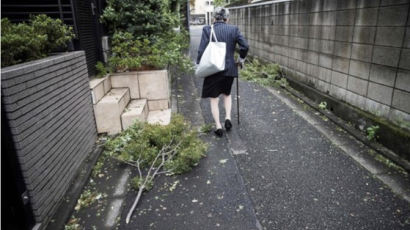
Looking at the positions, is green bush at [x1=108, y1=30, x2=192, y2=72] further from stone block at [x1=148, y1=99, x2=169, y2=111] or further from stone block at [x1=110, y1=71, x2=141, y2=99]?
stone block at [x1=148, y1=99, x2=169, y2=111]

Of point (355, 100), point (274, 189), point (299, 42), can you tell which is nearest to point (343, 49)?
point (355, 100)

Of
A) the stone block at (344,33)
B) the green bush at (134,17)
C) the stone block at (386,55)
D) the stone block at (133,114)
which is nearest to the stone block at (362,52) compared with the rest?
the stone block at (386,55)

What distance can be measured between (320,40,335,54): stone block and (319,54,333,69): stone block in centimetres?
10

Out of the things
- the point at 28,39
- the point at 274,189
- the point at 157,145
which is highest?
the point at 28,39

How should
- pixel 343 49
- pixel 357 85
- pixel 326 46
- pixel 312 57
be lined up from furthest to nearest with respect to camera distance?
pixel 312 57, pixel 326 46, pixel 343 49, pixel 357 85

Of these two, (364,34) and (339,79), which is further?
(339,79)

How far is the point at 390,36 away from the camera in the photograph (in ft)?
13.0

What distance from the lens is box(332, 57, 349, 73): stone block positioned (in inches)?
200

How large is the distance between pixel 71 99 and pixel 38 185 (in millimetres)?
1374

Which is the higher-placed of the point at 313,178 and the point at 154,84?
the point at 154,84

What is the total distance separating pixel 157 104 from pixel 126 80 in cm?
78

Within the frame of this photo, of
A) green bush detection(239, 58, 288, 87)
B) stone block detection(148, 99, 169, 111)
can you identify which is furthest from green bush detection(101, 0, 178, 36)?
green bush detection(239, 58, 288, 87)

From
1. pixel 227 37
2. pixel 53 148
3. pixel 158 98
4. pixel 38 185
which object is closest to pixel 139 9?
pixel 158 98

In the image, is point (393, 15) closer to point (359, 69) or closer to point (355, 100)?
point (359, 69)
